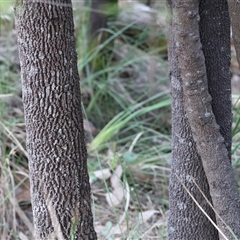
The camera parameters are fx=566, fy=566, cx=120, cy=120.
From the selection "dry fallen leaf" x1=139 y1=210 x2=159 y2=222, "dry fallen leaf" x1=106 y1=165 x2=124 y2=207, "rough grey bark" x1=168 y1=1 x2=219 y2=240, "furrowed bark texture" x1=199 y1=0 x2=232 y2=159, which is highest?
"furrowed bark texture" x1=199 y1=0 x2=232 y2=159

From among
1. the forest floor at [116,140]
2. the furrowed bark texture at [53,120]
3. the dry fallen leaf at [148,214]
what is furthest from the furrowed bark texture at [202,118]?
the dry fallen leaf at [148,214]

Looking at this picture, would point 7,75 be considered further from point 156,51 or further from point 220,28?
point 220,28

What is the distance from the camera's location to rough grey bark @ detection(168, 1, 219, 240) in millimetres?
1245

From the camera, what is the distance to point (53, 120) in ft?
3.93

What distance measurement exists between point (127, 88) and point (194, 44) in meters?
1.78

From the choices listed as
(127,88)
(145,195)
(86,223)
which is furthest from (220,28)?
(127,88)

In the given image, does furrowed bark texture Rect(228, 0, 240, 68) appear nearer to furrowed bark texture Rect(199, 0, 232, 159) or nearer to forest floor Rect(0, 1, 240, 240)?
furrowed bark texture Rect(199, 0, 232, 159)

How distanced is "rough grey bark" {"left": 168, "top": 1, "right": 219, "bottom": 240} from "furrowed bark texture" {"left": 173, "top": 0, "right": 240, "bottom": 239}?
7cm

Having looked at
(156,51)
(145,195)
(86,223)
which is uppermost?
(156,51)

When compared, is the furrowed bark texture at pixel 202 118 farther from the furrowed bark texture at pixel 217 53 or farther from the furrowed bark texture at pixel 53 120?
the furrowed bark texture at pixel 53 120

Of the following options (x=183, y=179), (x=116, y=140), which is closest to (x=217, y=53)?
(x=183, y=179)

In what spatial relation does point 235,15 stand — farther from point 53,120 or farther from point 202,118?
point 53,120

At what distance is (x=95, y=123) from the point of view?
8.77 feet

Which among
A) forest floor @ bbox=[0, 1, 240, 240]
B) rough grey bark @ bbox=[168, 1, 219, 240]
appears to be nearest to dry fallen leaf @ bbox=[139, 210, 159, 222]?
forest floor @ bbox=[0, 1, 240, 240]
